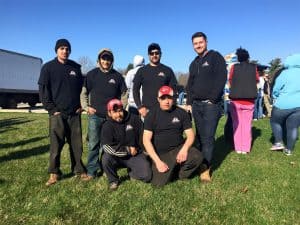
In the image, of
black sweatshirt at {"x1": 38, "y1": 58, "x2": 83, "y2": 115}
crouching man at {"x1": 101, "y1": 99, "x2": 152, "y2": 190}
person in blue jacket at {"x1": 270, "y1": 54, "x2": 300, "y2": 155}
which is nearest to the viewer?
black sweatshirt at {"x1": 38, "y1": 58, "x2": 83, "y2": 115}

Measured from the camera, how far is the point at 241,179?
223 inches

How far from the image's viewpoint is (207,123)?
5797 millimetres

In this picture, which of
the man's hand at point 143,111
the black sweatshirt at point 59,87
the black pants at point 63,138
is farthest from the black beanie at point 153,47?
the black pants at point 63,138

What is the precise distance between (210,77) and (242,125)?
8.54 feet

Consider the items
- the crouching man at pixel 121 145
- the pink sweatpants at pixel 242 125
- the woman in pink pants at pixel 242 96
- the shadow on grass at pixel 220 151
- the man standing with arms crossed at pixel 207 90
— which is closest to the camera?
the crouching man at pixel 121 145

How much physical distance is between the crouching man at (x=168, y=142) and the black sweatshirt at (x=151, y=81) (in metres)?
0.37

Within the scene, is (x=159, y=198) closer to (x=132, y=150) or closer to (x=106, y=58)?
(x=132, y=150)

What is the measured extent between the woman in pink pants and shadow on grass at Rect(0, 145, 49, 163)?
4282 millimetres

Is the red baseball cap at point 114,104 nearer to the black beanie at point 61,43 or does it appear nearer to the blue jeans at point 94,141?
the blue jeans at point 94,141

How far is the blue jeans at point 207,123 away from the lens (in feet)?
18.9

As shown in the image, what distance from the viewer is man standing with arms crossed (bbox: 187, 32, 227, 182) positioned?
5719mm

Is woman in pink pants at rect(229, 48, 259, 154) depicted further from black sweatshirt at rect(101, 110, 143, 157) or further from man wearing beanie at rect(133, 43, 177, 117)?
black sweatshirt at rect(101, 110, 143, 157)

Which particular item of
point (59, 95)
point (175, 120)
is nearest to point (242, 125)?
point (175, 120)

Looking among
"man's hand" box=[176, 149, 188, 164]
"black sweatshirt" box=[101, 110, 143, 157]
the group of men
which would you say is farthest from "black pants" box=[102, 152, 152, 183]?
"man's hand" box=[176, 149, 188, 164]
